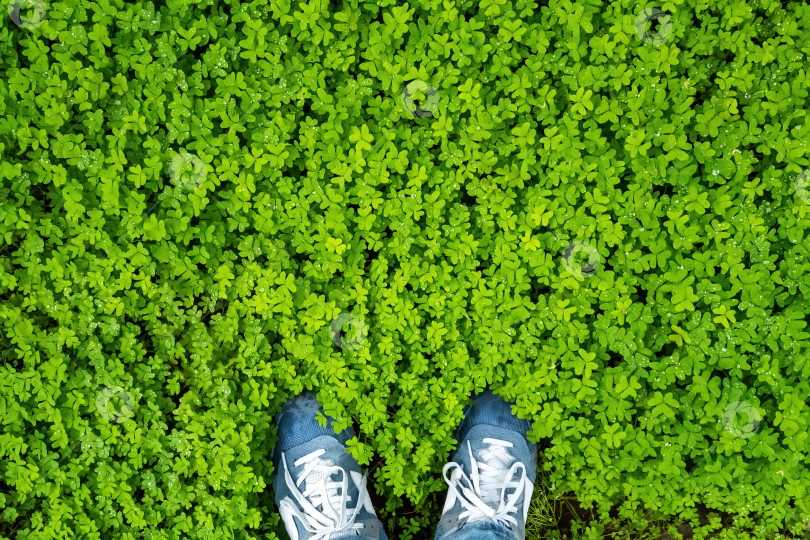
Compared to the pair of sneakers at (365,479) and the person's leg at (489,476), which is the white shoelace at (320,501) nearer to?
the pair of sneakers at (365,479)

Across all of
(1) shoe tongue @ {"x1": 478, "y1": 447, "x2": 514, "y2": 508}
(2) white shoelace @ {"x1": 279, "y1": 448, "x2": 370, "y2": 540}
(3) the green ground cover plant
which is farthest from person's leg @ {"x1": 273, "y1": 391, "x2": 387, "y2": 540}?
(1) shoe tongue @ {"x1": 478, "y1": 447, "x2": 514, "y2": 508}

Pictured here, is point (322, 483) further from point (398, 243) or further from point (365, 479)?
point (398, 243)

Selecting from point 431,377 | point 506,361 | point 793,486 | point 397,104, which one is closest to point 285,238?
point 397,104

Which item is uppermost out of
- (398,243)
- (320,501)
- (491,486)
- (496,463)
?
(398,243)

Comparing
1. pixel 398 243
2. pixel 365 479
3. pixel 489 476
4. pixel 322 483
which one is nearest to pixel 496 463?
pixel 489 476

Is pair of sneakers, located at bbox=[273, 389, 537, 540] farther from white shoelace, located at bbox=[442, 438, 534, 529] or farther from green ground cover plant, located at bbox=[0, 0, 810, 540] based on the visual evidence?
green ground cover plant, located at bbox=[0, 0, 810, 540]

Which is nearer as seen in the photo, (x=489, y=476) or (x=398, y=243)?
(x=398, y=243)
